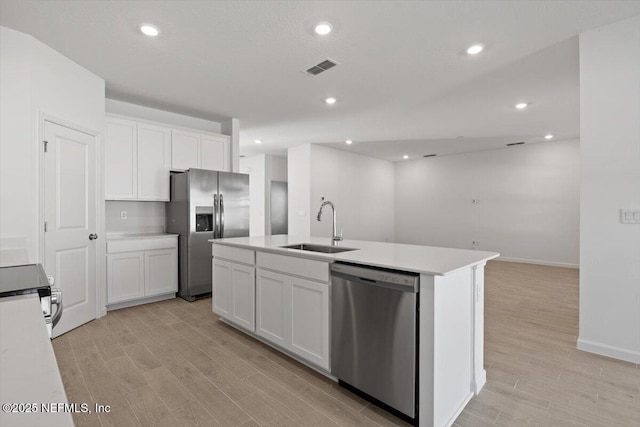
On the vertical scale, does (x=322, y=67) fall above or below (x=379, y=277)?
above

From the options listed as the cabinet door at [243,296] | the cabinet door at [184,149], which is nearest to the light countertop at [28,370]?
the cabinet door at [243,296]

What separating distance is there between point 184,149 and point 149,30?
212cm

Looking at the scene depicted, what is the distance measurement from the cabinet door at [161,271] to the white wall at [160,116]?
6.45 feet

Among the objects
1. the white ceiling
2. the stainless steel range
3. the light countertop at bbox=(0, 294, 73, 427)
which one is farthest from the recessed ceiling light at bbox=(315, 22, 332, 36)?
the light countertop at bbox=(0, 294, 73, 427)

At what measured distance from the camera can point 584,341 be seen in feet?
8.75

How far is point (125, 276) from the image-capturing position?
382 cm

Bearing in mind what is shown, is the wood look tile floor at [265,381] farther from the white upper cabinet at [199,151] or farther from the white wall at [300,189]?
the white wall at [300,189]

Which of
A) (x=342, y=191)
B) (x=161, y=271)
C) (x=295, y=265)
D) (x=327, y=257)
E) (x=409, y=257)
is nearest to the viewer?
(x=409, y=257)

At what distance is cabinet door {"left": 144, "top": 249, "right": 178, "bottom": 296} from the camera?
4.02 m

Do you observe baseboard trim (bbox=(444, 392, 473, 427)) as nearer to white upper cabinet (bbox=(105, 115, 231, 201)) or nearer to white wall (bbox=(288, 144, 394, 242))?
white upper cabinet (bbox=(105, 115, 231, 201))

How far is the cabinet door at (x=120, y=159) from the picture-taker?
3.82 meters

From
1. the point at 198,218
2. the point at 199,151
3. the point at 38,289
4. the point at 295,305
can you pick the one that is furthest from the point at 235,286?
the point at 199,151

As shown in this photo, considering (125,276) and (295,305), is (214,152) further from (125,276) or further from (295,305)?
(295,305)

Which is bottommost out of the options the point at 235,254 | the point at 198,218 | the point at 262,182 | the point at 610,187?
the point at 235,254
